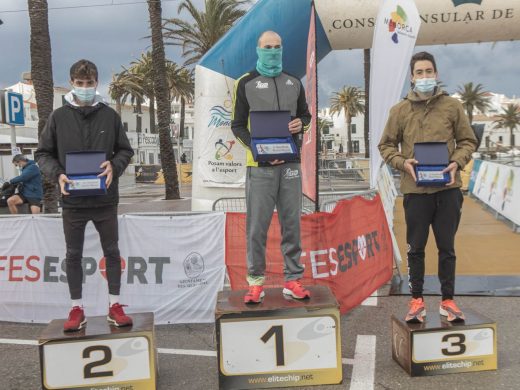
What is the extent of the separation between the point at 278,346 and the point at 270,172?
1255mm

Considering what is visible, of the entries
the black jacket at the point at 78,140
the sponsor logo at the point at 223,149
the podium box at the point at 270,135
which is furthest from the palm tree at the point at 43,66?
the podium box at the point at 270,135

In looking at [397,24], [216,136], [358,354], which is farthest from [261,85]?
A: [216,136]

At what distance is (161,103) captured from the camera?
1734 cm

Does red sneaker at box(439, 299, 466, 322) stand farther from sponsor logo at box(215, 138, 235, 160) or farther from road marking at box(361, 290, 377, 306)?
sponsor logo at box(215, 138, 235, 160)

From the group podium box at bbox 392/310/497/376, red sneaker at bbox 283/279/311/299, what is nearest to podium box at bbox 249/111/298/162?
red sneaker at bbox 283/279/311/299

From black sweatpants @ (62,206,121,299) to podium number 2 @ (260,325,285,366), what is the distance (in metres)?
1.15

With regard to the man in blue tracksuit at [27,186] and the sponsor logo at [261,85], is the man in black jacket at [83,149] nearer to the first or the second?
the sponsor logo at [261,85]

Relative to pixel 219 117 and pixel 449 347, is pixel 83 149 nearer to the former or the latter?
pixel 449 347

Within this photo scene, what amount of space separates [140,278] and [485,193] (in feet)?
37.3

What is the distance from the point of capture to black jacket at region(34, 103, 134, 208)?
3717mm

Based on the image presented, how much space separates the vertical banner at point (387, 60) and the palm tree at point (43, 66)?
231 inches

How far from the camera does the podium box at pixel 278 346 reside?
3.55m

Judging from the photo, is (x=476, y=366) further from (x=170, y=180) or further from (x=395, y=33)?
(x=170, y=180)

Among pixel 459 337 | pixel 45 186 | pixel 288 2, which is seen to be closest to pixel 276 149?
pixel 459 337
